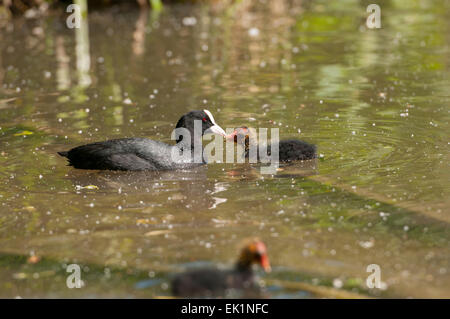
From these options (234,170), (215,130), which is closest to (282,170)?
(234,170)

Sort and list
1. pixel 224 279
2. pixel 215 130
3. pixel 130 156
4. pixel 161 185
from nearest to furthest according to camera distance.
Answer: pixel 224 279
pixel 161 185
pixel 130 156
pixel 215 130

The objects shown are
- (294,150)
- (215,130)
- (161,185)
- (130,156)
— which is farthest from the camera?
(215,130)

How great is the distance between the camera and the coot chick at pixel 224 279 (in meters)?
4.70

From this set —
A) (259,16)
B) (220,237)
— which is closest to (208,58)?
(259,16)

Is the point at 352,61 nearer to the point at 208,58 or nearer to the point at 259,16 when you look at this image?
the point at 208,58

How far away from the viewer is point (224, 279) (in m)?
4.70

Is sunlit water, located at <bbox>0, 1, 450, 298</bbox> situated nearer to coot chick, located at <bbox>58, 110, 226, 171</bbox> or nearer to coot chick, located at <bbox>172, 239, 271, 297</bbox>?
coot chick, located at <bbox>58, 110, 226, 171</bbox>

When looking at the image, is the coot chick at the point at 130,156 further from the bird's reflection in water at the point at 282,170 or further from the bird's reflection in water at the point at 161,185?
the bird's reflection in water at the point at 282,170

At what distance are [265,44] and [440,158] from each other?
8474 millimetres

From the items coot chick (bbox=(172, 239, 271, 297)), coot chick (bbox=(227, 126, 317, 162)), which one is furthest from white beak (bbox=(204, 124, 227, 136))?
coot chick (bbox=(172, 239, 271, 297))

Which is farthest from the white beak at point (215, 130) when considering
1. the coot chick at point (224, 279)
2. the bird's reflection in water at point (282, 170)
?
the coot chick at point (224, 279)

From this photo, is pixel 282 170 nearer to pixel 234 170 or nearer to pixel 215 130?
pixel 234 170

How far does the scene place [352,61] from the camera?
44.5 ft

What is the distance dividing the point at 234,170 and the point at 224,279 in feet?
11.0
